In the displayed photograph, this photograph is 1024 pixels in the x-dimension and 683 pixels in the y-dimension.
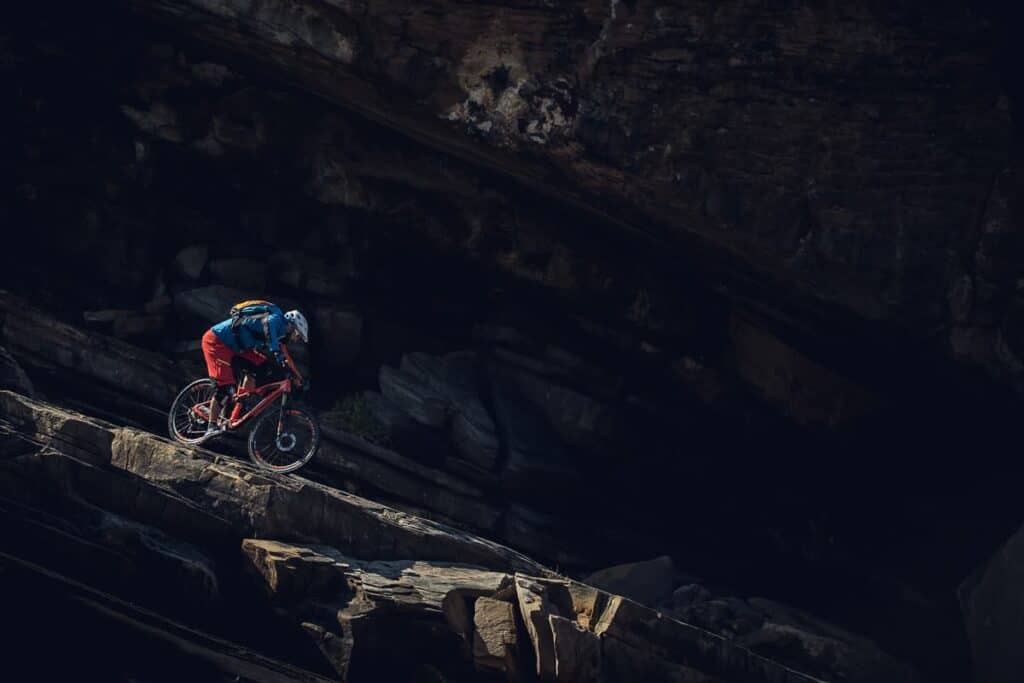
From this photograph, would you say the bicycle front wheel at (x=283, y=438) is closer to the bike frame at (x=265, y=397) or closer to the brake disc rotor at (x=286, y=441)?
the brake disc rotor at (x=286, y=441)

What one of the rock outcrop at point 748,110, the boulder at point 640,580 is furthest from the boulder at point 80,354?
the boulder at point 640,580

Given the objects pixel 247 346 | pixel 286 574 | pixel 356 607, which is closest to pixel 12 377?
pixel 247 346

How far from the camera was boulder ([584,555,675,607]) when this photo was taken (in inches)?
870

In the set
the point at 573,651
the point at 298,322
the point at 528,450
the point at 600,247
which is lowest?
the point at 528,450

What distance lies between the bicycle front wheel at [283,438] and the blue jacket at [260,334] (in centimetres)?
97

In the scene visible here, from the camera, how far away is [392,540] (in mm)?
17453

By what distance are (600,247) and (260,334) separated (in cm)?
850

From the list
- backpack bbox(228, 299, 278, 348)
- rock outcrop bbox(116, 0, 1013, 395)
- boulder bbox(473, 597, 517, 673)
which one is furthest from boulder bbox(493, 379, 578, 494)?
boulder bbox(473, 597, 517, 673)

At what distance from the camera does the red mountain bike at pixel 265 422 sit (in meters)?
18.7

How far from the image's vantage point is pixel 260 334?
1861cm

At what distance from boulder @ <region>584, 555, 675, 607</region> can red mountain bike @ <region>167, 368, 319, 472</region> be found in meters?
6.70

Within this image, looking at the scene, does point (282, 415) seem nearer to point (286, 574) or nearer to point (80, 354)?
point (286, 574)

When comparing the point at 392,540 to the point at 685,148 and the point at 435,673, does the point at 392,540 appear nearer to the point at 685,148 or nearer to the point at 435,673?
the point at 435,673

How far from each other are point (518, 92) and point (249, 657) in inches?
426
